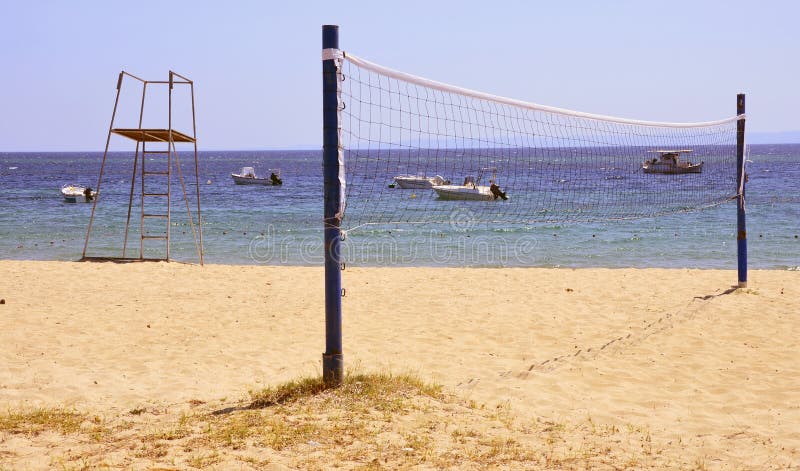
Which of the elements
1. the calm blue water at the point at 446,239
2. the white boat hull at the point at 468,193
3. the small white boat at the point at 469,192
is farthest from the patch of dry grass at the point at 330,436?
the white boat hull at the point at 468,193

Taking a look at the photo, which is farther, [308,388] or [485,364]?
[485,364]

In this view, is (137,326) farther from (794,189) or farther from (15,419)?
(794,189)

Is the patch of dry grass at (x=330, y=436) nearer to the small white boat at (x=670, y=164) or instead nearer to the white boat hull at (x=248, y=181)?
the small white boat at (x=670, y=164)

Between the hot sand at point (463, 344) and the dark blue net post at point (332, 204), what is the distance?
0.87m

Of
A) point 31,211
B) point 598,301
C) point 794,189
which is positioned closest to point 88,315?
point 598,301

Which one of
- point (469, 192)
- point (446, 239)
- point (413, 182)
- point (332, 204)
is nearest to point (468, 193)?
point (469, 192)

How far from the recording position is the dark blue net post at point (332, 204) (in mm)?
5383

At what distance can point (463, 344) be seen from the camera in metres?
7.87

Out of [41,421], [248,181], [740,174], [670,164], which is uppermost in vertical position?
[670,164]

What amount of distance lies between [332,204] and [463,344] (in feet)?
9.78

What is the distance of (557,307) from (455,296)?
149 cm

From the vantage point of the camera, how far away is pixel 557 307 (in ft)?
31.9

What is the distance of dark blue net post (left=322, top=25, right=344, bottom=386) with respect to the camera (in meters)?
5.38

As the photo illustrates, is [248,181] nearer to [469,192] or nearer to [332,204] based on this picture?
[469,192]
